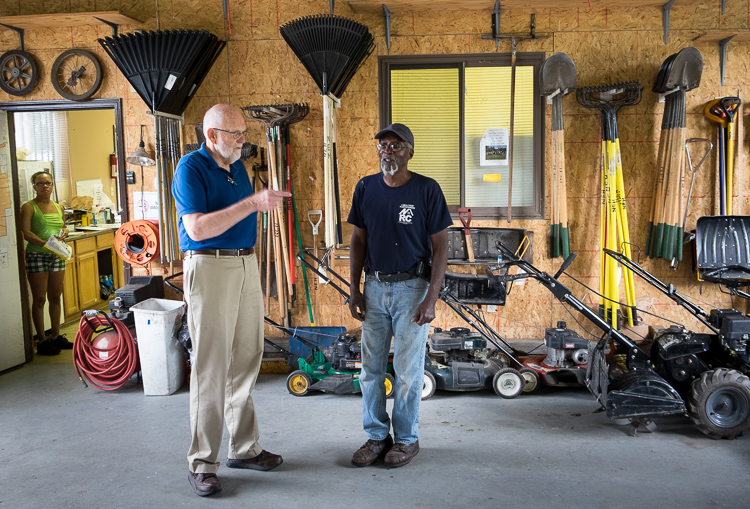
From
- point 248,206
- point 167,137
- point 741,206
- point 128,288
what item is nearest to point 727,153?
point 741,206

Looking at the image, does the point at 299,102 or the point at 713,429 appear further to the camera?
the point at 299,102

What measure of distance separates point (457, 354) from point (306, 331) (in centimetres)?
124

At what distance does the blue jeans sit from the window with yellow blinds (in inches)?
90.5

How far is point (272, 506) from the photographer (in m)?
3.06

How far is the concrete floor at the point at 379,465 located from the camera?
10.3ft

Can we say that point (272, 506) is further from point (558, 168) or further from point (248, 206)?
point (558, 168)

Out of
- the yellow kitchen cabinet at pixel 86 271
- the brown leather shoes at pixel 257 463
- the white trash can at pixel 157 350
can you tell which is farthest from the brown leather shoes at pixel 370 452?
the yellow kitchen cabinet at pixel 86 271

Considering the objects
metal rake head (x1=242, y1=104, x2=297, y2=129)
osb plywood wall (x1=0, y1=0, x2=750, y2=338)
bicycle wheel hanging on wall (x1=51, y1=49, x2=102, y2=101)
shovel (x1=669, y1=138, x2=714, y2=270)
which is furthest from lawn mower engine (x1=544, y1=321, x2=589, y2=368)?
bicycle wheel hanging on wall (x1=51, y1=49, x2=102, y2=101)

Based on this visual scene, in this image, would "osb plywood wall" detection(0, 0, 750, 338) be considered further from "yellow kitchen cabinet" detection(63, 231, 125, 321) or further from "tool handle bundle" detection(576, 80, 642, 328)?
"yellow kitchen cabinet" detection(63, 231, 125, 321)

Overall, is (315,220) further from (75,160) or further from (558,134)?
(75,160)

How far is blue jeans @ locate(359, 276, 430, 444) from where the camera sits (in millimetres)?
3357

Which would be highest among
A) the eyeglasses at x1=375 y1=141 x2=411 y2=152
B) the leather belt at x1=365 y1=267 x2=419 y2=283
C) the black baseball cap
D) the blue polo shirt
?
the black baseball cap

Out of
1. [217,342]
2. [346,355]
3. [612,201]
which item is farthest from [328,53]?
[217,342]

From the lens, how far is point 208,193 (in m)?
3.09
